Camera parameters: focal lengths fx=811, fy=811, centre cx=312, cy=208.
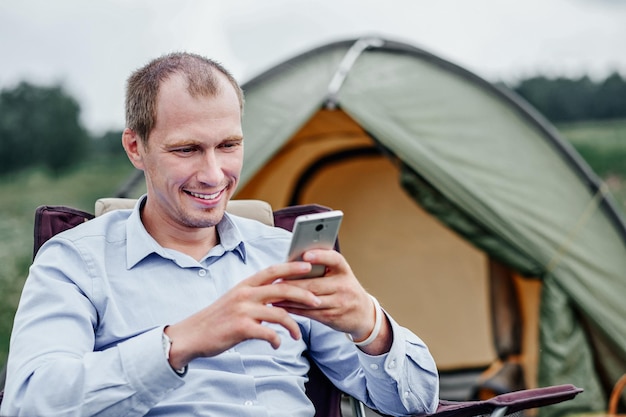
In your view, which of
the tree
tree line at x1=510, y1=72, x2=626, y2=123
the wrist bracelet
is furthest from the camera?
tree line at x1=510, y1=72, x2=626, y2=123

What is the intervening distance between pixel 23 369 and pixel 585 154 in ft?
33.3

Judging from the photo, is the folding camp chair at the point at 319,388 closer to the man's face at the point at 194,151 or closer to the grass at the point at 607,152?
the man's face at the point at 194,151

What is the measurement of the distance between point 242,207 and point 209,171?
0.55 meters

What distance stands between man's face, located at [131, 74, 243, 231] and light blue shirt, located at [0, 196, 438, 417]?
0.13 meters

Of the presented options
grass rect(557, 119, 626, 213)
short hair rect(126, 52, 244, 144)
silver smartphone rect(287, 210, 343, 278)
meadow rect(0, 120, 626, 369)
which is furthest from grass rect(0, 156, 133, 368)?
grass rect(557, 119, 626, 213)

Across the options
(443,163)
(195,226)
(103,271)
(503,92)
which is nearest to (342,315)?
(195,226)

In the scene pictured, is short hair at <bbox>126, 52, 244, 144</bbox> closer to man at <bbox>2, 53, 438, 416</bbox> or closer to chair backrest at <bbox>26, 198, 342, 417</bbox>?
man at <bbox>2, 53, 438, 416</bbox>

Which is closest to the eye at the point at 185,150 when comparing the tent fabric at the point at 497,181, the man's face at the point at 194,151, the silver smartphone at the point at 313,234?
the man's face at the point at 194,151

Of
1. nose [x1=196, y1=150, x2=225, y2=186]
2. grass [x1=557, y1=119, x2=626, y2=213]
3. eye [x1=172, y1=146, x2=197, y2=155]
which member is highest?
grass [x1=557, y1=119, x2=626, y2=213]

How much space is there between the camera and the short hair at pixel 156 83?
5.41 feet

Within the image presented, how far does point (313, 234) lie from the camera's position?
4.58ft

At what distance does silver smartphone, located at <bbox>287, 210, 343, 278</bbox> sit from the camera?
4.48 feet

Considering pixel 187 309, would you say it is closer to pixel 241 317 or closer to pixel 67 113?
pixel 241 317

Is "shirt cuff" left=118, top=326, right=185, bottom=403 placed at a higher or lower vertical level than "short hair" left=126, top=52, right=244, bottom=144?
lower
